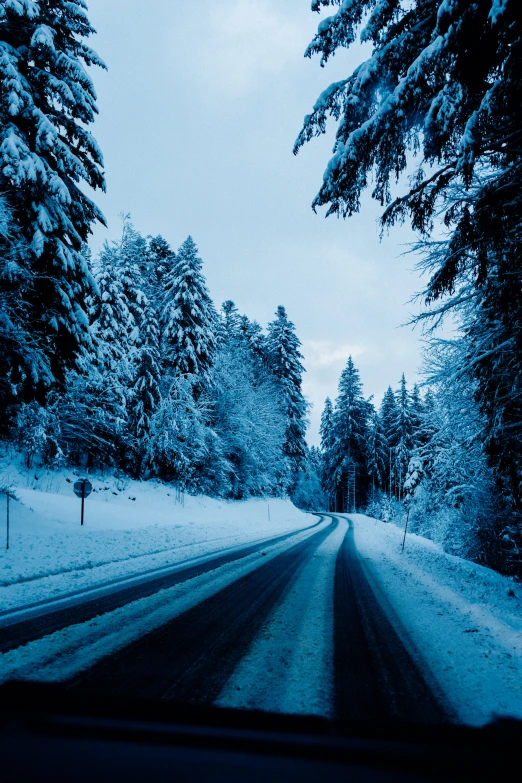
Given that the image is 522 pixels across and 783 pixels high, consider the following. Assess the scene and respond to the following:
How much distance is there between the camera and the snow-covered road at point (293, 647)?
2.80 metres

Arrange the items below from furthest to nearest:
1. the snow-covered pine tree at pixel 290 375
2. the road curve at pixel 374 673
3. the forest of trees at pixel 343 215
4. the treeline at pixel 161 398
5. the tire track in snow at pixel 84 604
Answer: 1. the snow-covered pine tree at pixel 290 375
2. the treeline at pixel 161 398
3. the forest of trees at pixel 343 215
4. the tire track in snow at pixel 84 604
5. the road curve at pixel 374 673

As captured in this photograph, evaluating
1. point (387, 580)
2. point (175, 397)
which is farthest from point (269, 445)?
point (387, 580)

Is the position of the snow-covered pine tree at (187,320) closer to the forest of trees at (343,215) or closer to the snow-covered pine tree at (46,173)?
the forest of trees at (343,215)

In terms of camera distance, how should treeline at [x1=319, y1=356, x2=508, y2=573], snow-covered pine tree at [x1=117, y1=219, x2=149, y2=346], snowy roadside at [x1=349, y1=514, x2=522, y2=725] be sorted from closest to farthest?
snowy roadside at [x1=349, y1=514, x2=522, y2=725], treeline at [x1=319, y1=356, x2=508, y2=573], snow-covered pine tree at [x1=117, y1=219, x2=149, y2=346]

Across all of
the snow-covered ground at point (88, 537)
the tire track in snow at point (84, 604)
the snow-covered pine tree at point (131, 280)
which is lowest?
the snow-covered ground at point (88, 537)

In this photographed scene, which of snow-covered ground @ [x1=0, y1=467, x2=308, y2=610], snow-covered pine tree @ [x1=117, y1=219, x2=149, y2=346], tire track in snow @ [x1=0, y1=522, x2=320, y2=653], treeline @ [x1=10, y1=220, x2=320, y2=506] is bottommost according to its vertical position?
snow-covered ground @ [x1=0, y1=467, x2=308, y2=610]

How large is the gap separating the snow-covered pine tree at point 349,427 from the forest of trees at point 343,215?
24295 mm

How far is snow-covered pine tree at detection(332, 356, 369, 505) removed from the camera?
51.2m

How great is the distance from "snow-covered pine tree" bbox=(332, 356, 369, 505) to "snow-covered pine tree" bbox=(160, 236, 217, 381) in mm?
28333

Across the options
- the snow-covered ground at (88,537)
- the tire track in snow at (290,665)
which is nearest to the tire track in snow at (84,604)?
the snow-covered ground at (88,537)

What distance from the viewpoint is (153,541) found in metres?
12.2

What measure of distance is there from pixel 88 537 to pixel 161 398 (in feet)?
48.7

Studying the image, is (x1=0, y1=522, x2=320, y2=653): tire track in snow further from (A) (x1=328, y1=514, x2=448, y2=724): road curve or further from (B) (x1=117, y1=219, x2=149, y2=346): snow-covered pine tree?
(B) (x1=117, y1=219, x2=149, y2=346): snow-covered pine tree

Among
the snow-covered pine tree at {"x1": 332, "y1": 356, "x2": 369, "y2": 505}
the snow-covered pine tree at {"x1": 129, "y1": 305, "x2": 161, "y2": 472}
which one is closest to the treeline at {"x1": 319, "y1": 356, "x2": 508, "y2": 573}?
the snow-covered pine tree at {"x1": 332, "y1": 356, "x2": 369, "y2": 505}
